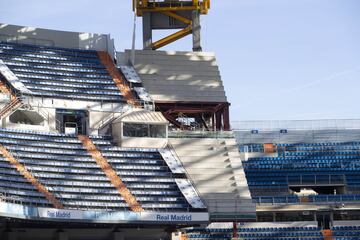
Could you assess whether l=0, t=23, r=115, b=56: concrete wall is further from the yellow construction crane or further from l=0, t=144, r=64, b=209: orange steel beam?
l=0, t=144, r=64, b=209: orange steel beam

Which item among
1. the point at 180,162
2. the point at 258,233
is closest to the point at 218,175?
the point at 180,162

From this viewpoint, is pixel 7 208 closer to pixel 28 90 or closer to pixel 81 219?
pixel 81 219

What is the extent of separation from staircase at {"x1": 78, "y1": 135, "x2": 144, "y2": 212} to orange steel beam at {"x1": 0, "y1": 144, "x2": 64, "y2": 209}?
4.33 metres

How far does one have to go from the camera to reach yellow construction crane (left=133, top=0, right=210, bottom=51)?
221 feet

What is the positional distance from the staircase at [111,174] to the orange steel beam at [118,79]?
545 cm

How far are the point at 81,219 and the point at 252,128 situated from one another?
26420 millimetres

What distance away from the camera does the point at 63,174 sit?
53.2 meters

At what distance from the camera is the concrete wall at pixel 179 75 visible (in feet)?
208

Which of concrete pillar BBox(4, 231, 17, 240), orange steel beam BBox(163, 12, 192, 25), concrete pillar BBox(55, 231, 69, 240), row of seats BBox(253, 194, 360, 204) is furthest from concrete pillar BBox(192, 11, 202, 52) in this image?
concrete pillar BBox(4, 231, 17, 240)

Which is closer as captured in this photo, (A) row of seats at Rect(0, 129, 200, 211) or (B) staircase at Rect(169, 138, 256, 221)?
(A) row of seats at Rect(0, 129, 200, 211)

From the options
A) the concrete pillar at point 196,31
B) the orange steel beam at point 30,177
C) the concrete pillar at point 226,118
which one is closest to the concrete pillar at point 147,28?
the concrete pillar at point 196,31

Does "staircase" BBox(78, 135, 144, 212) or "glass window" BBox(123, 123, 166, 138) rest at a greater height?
"glass window" BBox(123, 123, 166, 138)

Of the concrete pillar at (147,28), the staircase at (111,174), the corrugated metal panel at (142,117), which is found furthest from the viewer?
the concrete pillar at (147,28)

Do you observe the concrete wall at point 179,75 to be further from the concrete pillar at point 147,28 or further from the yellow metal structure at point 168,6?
the yellow metal structure at point 168,6
